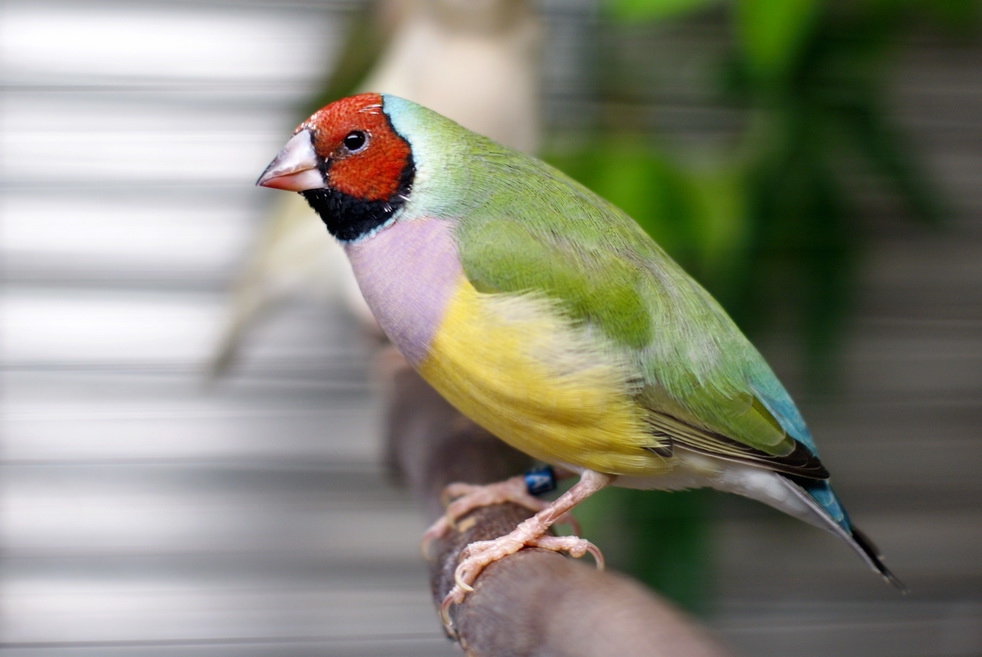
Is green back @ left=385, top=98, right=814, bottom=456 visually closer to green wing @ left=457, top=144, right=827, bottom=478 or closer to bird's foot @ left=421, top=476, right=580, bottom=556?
green wing @ left=457, top=144, right=827, bottom=478

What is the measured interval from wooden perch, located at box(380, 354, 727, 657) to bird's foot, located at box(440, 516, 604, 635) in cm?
1

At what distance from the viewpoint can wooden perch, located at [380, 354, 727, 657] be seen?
564 millimetres

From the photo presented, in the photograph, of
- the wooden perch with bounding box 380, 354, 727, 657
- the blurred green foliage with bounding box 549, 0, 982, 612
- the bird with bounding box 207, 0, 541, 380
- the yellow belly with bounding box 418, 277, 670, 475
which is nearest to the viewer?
the wooden perch with bounding box 380, 354, 727, 657

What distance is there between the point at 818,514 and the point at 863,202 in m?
1.30

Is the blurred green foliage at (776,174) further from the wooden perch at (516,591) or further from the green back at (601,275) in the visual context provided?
the green back at (601,275)

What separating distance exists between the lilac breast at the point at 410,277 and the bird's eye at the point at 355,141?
8cm

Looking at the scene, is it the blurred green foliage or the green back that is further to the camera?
the blurred green foliage

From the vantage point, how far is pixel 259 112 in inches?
80.0

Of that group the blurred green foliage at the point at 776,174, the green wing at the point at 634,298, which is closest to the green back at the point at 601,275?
the green wing at the point at 634,298

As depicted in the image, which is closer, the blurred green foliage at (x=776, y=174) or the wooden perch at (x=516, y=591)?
the wooden perch at (x=516, y=591)

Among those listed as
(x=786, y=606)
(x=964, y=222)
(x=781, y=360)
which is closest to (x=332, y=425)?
(x=781, y=360)

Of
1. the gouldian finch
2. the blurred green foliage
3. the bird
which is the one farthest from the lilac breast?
the bird

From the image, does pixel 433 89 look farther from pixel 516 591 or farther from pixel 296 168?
pixel 516 591

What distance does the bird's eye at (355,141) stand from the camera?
85cm
